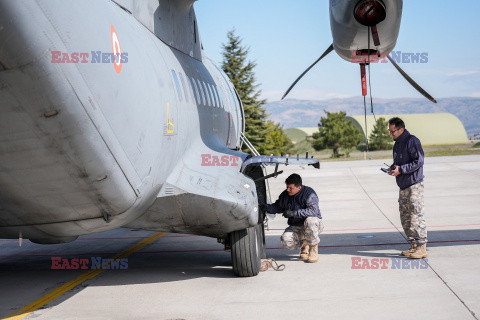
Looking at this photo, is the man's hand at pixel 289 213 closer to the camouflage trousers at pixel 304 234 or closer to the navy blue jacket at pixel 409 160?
the camouflage trousers at pixel 304 234

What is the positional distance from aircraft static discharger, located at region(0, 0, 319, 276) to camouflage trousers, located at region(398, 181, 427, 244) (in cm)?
175

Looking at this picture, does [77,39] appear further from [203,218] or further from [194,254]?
[194,254]

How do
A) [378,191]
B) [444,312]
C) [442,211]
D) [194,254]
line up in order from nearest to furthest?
[444,312]
[194,254]
[442,211]
[378,191]

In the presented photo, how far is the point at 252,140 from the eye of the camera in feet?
181

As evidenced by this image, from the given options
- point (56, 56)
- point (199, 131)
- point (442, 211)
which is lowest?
point (442, 211)

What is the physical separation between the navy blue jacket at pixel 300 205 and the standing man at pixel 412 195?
3.79ft

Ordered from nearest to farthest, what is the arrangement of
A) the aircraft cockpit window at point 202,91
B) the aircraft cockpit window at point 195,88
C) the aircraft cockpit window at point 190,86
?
the aircraft cockpit window at point 190,86 → the aircraft cockpit window at point 195,88 → the aircraft cockpit window at point 202,91

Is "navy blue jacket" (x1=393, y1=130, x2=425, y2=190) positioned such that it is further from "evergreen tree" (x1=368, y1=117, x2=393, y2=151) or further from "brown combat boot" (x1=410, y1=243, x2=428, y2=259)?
"evergreen tree" (x1=368, y1=117, x2=393, y2=151)

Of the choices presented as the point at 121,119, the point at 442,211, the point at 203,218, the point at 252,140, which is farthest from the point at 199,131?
the point at 252,140

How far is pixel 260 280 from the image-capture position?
738 cm

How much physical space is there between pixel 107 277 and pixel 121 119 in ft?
11.5

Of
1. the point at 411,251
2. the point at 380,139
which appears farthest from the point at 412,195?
the point at 380,139

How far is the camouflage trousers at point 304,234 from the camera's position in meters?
8.17

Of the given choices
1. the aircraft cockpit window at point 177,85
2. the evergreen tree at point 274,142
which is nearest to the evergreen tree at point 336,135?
the evergreen tree at point 274,142
